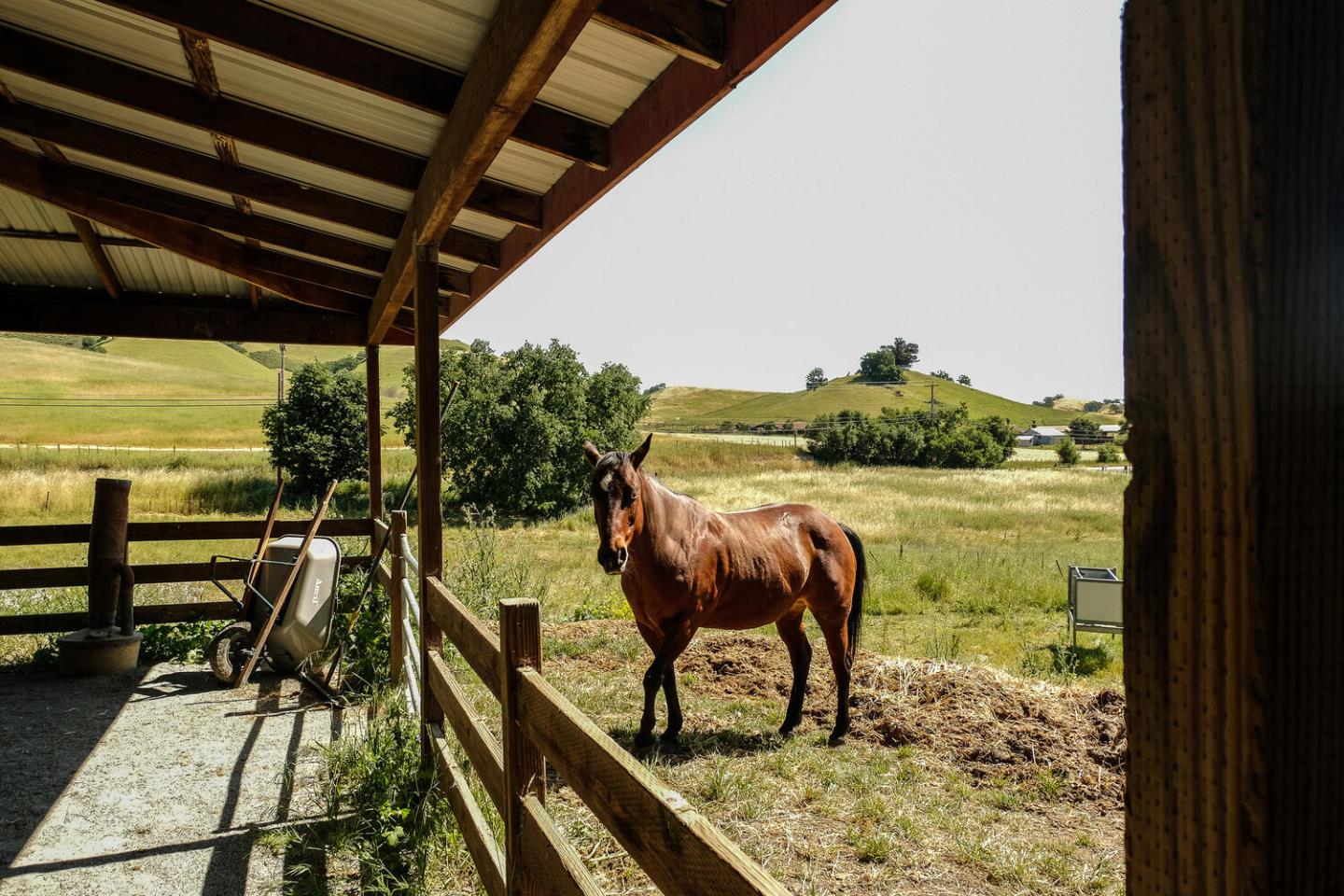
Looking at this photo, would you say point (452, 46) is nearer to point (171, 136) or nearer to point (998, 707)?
point (171, 136)

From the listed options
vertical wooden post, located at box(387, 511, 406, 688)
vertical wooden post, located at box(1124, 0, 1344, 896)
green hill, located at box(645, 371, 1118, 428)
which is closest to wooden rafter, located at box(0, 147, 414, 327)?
vertical wooden post, located at box(387, 511, 406, 688)

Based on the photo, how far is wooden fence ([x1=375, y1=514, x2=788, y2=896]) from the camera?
1289mm

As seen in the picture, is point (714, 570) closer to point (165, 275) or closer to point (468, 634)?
point (468, 634)

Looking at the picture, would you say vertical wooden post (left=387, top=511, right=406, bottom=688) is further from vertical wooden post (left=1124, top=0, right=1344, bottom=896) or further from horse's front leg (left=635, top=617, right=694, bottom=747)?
vertical wooden post (left=1124, top=0, right=1344, bottom=896)

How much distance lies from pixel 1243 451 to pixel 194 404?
70674 mm

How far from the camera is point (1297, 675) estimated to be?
605mm

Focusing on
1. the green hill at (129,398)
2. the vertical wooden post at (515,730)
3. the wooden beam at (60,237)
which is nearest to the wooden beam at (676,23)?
the vertical wooden post at (515,730)

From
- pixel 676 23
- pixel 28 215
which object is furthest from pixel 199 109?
pixel 28 215

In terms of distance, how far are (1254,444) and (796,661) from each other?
5.78m

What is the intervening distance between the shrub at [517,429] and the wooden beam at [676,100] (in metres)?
20.5

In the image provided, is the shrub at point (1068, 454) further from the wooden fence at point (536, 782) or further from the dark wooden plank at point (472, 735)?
the wooden fence at point (536, 782)

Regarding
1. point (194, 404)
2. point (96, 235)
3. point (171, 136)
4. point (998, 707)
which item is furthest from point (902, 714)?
point (194, 404)

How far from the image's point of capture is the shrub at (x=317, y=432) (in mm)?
26516

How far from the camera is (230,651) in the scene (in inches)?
250
